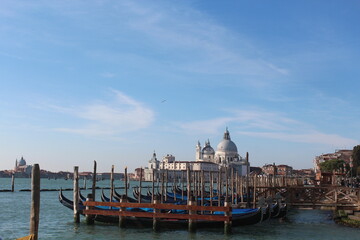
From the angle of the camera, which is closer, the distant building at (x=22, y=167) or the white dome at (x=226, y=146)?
the white dome at (x=226, y=146)

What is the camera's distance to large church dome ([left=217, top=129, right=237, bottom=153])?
123 metres

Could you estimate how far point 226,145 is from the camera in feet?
405

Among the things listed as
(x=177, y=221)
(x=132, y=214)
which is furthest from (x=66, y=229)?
(x=177, y=221)

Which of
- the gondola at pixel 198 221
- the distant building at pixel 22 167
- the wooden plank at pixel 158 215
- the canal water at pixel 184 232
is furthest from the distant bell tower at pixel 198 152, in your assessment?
the wooden plank at pixel 158 215

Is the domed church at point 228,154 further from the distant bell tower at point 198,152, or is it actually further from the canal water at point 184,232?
the canal water at point 184,232

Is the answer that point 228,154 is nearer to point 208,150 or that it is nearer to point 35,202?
point 208,150

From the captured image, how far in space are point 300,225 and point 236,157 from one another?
10653 cm

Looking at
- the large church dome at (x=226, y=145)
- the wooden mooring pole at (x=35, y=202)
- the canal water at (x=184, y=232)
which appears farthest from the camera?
the large church dome at (x=226, y=145)

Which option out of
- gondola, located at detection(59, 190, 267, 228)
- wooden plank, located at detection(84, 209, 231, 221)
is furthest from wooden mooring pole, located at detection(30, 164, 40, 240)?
gondola, located at detection(59, 190, 267, 228)

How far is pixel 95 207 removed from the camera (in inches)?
619

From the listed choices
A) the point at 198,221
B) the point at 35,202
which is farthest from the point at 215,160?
the point at 35,202

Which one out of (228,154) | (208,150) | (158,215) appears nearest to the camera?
(158,215)

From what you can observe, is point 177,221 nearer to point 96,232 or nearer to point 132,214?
point 132,214

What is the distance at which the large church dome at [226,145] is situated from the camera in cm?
12344
